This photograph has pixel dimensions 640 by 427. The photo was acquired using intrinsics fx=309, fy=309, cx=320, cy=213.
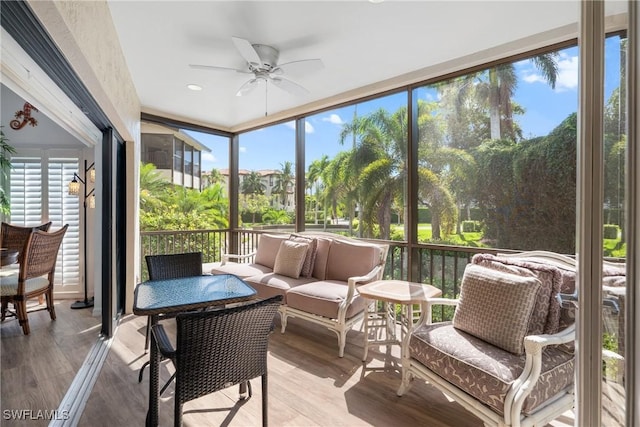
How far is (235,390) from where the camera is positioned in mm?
2234

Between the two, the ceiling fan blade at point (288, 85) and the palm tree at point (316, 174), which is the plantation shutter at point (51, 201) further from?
the palm tree at point (316, 174)

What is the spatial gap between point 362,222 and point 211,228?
9.35 feet

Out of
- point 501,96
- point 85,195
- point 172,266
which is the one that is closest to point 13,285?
point 172,266

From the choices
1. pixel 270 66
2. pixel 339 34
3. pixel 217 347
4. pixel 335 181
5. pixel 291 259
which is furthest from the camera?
pixel 335 181

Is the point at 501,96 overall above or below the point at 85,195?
above

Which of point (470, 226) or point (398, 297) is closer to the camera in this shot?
point (398, 297)

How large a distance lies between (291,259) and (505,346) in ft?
7.28

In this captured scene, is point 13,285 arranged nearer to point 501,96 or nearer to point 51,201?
point 51,201

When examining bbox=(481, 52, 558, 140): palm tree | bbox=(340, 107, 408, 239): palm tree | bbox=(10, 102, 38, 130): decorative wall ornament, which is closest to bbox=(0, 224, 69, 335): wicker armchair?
bbox=(10, 102, 38, 130): decorative wall ornament

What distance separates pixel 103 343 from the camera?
2.80 metres

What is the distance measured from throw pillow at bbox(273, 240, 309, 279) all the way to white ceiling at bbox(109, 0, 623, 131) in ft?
6.04

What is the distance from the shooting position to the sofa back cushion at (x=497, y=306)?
5.73 ft

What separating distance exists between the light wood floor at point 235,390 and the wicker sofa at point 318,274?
38 centimetres

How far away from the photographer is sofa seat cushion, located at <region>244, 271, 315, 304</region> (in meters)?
3.12
